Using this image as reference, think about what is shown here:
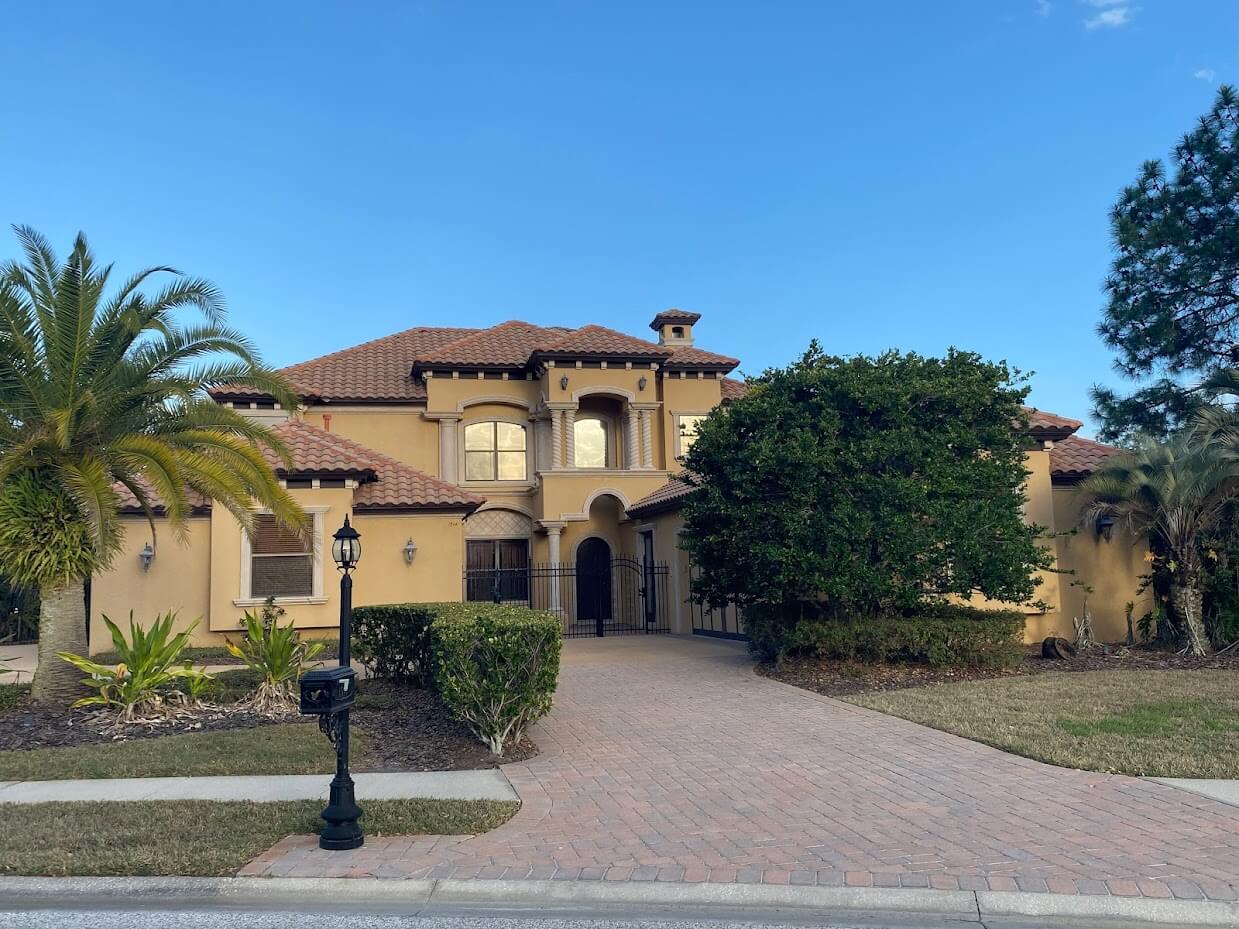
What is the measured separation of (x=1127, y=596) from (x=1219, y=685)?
6.15 metres

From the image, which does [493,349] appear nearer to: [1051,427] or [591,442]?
[591,442]

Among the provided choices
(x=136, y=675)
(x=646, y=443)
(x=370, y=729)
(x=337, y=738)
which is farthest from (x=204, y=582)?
(x=337, y=738)

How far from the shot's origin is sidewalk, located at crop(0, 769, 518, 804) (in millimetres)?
7133

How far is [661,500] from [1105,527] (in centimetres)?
890

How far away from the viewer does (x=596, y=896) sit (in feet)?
16.8

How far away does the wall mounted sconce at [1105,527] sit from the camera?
655 inches

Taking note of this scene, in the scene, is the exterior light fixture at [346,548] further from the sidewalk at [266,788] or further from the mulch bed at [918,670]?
the mulch bed at [918,670]

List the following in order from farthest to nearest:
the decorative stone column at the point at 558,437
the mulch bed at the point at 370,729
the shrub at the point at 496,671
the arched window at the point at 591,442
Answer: the arched window at the point at 591,442 < the decorative stone column at the point at 558,437 < the mulch bed at the point at 370,729 < the shrub at the point at 496,671

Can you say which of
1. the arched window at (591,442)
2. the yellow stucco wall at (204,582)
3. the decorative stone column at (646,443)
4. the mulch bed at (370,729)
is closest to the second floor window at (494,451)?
the arched window at (591,442)

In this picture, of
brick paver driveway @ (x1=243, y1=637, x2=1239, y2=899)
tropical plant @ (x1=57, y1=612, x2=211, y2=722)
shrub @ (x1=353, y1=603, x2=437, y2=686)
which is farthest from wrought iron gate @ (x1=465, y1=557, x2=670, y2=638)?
brick paver driveway @ (x1=243, y1=637, x2=1239, y2=899)

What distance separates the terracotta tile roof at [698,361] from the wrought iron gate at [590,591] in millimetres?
5497

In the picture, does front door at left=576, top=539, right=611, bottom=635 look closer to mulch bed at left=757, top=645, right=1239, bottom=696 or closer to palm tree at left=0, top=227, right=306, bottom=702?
mulch bed at left=757, top=645, right=1239, bottom=696

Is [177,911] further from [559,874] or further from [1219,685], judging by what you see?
[1219,685]

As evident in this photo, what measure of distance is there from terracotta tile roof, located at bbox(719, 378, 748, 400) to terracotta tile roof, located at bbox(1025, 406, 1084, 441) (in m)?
9.60
